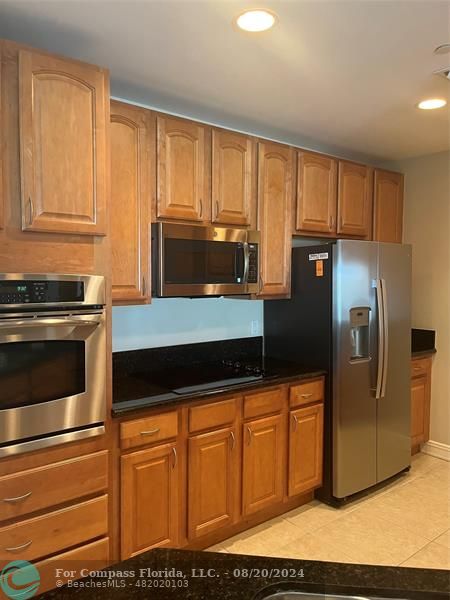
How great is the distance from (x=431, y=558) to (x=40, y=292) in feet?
8.10

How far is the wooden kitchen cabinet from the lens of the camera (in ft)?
12.1

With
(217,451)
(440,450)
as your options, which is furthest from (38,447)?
(440,450)

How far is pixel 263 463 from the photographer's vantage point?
8.82ft

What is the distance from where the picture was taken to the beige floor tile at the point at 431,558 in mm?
2385

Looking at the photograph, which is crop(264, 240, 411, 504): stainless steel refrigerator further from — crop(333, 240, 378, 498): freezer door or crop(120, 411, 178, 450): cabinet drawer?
crop(120, 411, 178, 450): cabinet drawer

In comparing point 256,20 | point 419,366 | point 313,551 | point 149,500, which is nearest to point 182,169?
point 256,20

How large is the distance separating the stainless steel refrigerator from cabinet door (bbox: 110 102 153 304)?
118 centimetres

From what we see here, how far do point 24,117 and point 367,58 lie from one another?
5.20ft

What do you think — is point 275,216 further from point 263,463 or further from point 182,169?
point 263,463

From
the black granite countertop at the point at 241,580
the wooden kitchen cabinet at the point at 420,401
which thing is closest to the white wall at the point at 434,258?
the wooden kitchen cabinet at the point at 420,401

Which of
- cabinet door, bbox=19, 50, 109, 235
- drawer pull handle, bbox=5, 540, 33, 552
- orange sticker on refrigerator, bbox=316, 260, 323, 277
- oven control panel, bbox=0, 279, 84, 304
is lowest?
drawer pull handle, bbox=5, 540, 33, 552

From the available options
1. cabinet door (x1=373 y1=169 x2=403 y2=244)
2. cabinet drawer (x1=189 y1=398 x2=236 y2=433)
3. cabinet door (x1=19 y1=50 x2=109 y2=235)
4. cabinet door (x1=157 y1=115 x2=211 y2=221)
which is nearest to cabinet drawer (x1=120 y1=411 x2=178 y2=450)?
cabinet drawer (x1=189 y1=398 x2=236 y2=433)

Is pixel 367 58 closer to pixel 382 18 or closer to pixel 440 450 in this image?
pixel 382 18

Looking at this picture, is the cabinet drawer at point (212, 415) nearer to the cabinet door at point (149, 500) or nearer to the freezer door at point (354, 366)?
the cabinet door at point (149, 500)
